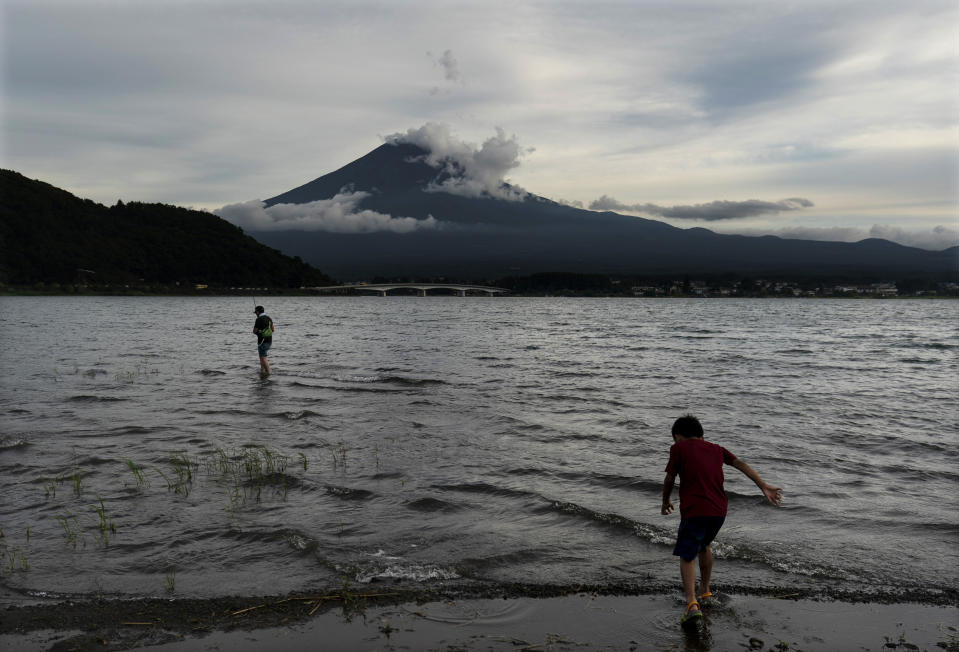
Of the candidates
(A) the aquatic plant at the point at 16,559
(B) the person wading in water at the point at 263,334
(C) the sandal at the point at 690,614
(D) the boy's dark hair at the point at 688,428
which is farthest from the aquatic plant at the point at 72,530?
(B) the person wading in water at the point at 263,334

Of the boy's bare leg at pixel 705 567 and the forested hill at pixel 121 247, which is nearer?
the boy's bare leg at pixel 705 567

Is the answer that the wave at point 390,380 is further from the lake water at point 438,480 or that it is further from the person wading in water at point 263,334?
the person wading in water at point 263,334

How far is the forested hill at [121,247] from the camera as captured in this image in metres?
131

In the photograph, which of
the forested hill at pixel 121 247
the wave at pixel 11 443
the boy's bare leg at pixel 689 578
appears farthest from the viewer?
the forested hill at pixel 121 247

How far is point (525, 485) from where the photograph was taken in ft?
31.8

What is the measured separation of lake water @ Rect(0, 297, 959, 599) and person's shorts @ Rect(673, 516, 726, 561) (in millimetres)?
872

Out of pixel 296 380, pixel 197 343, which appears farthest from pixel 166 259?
pixel 296 380

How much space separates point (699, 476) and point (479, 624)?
225cm

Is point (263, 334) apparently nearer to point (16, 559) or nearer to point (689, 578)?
point (16, 559)

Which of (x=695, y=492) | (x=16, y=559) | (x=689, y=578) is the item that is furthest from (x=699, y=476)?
(x=16, y=559)

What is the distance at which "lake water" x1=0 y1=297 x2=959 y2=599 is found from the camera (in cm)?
659

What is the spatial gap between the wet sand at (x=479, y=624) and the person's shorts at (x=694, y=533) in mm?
549

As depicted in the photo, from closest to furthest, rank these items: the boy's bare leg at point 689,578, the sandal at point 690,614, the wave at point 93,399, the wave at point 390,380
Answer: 1. the sandal at point 690,614
2. the boy's bare leg at point 689,578
3. the wave at point 93,399
4. the wave at point 390,380

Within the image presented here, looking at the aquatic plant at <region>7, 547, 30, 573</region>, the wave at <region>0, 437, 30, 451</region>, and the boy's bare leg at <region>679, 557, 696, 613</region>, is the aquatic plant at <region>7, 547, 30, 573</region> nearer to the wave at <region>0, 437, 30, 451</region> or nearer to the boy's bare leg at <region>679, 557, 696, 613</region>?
the wave at <region>0, 437, 30, 451</region>
